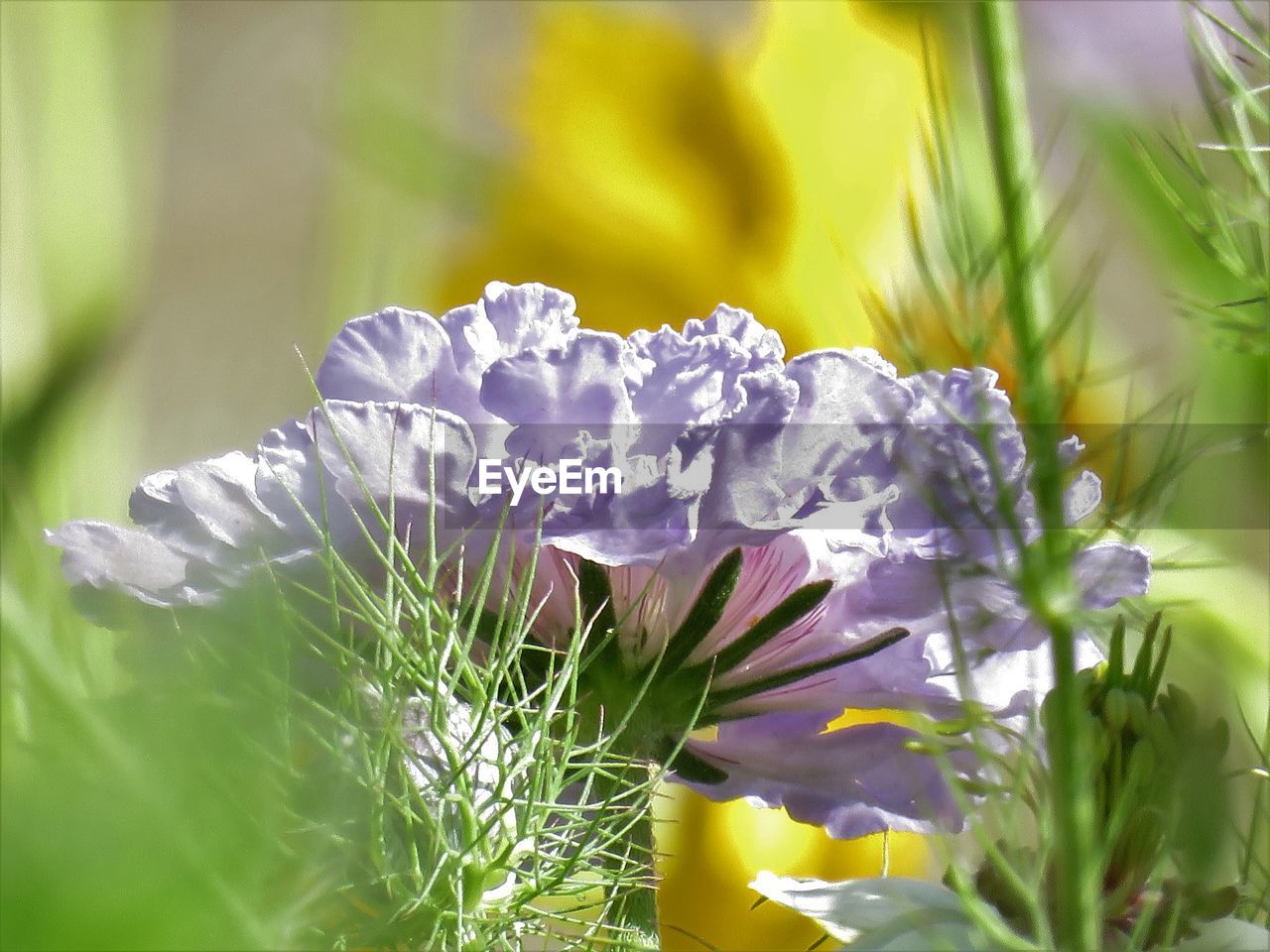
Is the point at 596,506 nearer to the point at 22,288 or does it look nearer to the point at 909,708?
the point at 909,708

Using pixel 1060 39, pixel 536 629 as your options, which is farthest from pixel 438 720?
pixel 1060 39

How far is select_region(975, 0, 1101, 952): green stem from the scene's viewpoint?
122 mm

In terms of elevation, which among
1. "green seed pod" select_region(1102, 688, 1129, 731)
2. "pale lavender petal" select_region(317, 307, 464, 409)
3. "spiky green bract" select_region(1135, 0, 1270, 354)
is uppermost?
"spiky green bract" select_region(1135, 0, 1270, 354)

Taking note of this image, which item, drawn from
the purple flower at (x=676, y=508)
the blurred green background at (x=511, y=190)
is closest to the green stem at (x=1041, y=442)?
the purple flower at (x=676, y=508)

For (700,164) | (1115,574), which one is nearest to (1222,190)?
(1115,574)

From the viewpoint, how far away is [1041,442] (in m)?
0.13

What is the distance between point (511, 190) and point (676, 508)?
11.6 inches

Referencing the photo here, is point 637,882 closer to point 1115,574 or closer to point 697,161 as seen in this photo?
point 1115,574

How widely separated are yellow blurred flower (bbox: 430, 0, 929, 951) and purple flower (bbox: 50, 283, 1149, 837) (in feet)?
0.72

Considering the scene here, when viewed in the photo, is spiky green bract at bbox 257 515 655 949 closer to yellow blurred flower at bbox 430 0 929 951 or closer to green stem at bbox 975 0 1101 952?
green stem at bbox 975 0 1101 952

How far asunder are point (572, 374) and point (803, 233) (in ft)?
0.91

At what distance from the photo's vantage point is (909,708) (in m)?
0.19

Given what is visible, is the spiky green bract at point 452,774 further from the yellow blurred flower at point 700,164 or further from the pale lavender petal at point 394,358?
the yellow blurred flower at point 700,164

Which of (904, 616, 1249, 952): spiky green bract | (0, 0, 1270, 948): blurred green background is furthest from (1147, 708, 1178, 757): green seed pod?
(0, 0, 1270, 948): blurred green background
